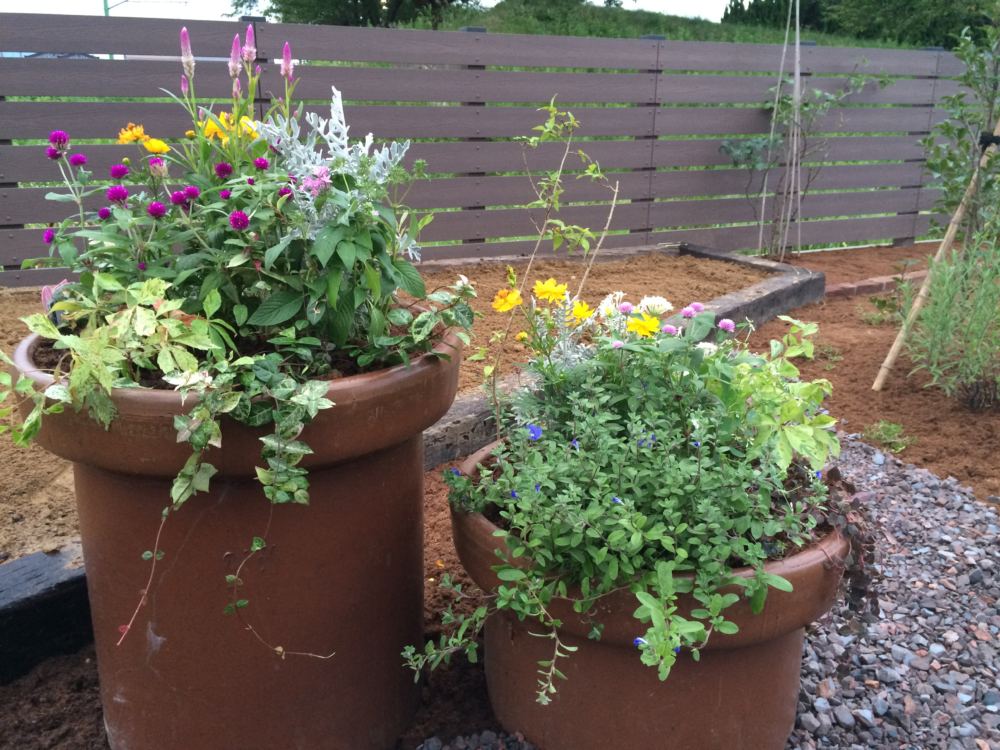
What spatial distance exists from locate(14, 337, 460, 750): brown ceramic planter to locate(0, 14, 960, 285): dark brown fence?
367cm

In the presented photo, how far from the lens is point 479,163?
A: 19.6 ft

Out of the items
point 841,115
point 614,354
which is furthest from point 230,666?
point 841,115

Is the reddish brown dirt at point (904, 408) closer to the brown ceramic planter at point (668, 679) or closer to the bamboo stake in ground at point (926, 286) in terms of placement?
the bamboo stake in ground at point (926, 286)

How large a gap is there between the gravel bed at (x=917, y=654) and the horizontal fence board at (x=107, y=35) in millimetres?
4471

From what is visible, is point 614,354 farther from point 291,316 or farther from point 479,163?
point 479,163

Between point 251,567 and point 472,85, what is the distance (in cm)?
496

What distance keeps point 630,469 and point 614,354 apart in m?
0.43

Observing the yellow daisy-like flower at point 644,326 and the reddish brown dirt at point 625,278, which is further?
the reddish brown dirt at point 625,278

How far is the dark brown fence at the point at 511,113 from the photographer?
475 centimetres

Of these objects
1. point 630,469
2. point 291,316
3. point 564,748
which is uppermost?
point 291,316

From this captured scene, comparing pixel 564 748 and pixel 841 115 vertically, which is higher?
pixel 841 115

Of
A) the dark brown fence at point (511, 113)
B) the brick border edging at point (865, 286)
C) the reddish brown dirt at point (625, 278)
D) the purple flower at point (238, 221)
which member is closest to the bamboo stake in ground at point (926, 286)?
the reddish brown dirt at point (625, 278)

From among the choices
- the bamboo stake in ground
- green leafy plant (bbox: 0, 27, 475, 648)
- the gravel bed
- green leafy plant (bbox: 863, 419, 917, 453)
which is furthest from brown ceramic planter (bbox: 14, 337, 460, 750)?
the bamboo stake in ground

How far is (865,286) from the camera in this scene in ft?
20.0
